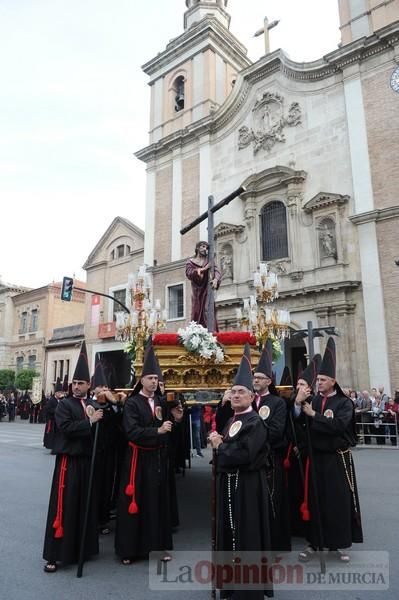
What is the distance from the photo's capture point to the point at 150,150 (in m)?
26.3

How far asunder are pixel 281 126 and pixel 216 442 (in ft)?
65.6

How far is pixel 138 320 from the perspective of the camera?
8070 millimetres

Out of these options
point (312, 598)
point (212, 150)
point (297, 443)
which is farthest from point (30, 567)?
point (212, 150)

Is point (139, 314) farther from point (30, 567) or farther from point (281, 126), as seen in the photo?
point (281, 126)

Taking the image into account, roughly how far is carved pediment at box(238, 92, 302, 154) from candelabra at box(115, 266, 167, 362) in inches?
598

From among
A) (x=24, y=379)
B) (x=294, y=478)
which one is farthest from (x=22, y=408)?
(x=294, y=478)

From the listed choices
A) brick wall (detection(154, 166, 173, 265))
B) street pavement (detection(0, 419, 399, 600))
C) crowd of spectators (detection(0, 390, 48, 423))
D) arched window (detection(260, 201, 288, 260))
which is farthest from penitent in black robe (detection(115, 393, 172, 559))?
crowd of spectators (detection(0, 390, 48, 423))

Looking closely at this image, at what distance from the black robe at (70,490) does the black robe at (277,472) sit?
1978mm

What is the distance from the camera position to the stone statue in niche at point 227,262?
2130cm

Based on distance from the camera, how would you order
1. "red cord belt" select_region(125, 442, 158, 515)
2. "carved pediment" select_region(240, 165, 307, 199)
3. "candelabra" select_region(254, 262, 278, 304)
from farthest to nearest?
1. "carved pediment" select_region(240, 165, 307, 199)
2. "candelabra" select_region(254, 262, 278, 304)
3. "red cord belt" select_region(125, 442, 158, 515)

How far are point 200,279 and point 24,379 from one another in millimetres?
29902

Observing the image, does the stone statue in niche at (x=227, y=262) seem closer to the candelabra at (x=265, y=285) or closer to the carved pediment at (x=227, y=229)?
the carved pediment at (x=227, y=229)

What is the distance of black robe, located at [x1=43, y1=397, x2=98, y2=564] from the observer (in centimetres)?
462

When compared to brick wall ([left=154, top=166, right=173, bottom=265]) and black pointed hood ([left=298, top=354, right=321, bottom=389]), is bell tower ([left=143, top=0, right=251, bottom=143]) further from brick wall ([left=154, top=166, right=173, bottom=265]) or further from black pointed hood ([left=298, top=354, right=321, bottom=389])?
black pointed hood ([left=298, top=354, right=321, bottom=389])
